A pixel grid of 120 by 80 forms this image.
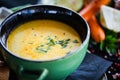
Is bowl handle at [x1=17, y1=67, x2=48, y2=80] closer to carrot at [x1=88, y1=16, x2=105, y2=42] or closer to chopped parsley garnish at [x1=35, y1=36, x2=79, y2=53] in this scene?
chopped parsley garnish at [x1=35, y1=36, x2=79, y2=53]

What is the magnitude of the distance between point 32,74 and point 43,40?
13 centimetres

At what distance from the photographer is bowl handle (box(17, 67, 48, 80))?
65cm

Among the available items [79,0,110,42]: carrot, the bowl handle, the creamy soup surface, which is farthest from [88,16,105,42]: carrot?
the bowl handle

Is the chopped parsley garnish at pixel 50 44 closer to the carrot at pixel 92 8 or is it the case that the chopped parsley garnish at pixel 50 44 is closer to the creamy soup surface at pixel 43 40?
the creamy soup surface at pixel 43 40

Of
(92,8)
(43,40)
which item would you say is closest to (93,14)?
(92,8)

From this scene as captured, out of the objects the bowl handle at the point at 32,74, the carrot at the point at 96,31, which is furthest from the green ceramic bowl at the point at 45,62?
the carrot at the point at 96,31

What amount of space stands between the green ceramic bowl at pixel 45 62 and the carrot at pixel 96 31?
0.39 meters

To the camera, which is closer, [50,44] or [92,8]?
[50,44]

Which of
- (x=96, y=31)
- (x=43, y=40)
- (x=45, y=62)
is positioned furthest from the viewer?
(x=96, y=31)

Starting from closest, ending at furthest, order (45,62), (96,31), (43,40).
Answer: (45,62)
(43,40)
(96,31)

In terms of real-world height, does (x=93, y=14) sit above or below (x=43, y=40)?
below

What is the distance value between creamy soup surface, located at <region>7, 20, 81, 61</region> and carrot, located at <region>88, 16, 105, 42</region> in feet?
1.27

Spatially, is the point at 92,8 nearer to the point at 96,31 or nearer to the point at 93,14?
the point at 93,14

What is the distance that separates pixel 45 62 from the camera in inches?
25.0
